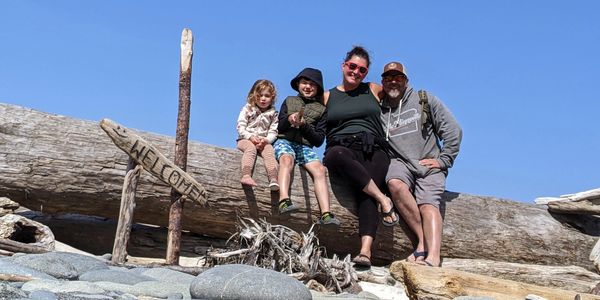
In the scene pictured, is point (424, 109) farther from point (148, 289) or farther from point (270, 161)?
point (148, 289)

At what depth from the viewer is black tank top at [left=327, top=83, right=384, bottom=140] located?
10.2m

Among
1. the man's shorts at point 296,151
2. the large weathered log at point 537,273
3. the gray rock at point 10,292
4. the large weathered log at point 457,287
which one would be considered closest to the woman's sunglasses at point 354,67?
the man's shorts at point 296,151

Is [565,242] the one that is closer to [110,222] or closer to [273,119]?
[273,119]

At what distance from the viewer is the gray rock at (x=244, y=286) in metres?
6.49

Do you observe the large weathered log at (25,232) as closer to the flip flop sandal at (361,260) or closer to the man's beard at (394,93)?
the flip flop sandal at (361,260)

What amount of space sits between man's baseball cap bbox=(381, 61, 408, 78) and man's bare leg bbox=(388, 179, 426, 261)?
1461 mm

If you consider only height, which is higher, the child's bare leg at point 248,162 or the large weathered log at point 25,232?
the child's bare leg at point 248,162

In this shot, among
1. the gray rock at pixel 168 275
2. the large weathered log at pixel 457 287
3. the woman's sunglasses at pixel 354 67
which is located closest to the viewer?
the large weathered log at pixel 457 287

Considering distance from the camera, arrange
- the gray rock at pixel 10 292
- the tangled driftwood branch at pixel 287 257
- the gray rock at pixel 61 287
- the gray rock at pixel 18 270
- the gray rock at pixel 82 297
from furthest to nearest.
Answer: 1. the tangled driftwood branch at pixel 287 257
2. the gray rock at pixel 18 270
3. the gray rock at pixel 61 287
4. the gray rock at pixel 82 297
5. the gray rock at pixel 10 292

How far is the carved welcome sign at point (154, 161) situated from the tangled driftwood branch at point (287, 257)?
885 millimetres

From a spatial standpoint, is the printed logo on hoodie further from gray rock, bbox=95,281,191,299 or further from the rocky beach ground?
gray rock, bbox=95,281,191,299

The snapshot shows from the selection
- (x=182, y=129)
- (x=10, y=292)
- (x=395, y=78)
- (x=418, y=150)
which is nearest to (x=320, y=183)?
(x=418, y=150)

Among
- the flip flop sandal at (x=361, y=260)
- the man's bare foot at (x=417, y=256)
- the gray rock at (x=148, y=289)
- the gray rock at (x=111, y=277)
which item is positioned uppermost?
the man's bare foot at (x=417, y=256)

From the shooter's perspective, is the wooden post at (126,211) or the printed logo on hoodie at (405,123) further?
the printed logo on hoodie at (405,123)
